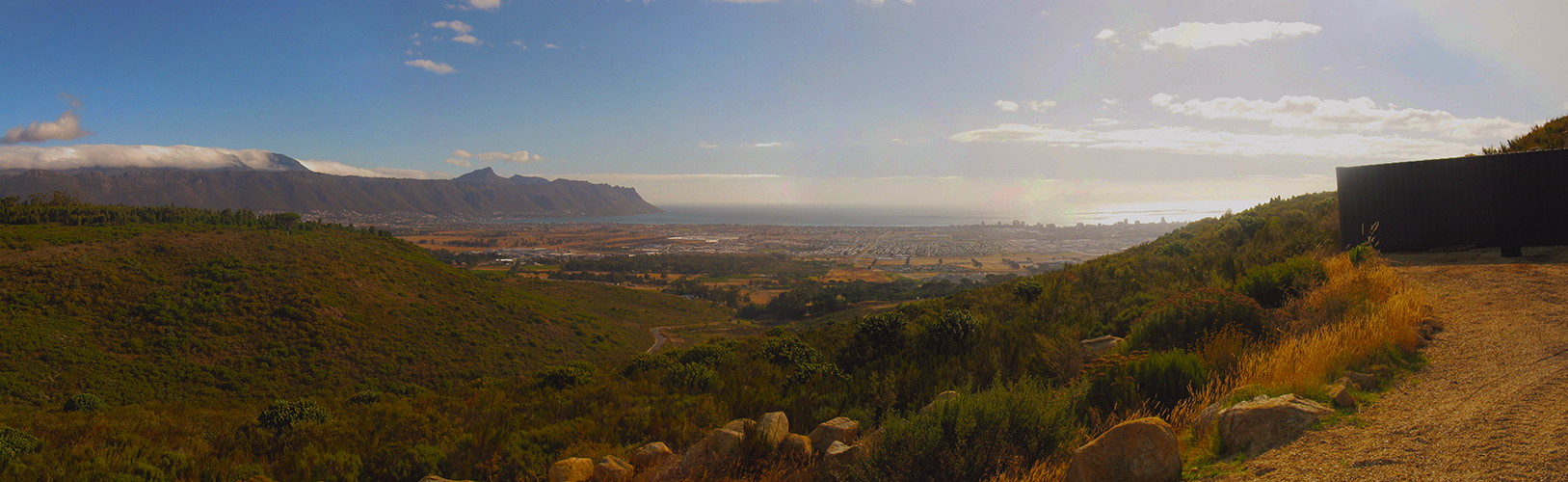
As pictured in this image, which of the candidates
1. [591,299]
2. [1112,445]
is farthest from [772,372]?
[591,299]

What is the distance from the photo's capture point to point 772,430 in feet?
17.1

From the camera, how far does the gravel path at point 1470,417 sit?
275 centimetres

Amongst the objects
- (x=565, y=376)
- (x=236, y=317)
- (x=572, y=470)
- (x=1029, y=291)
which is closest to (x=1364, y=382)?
(x=572, y=470)

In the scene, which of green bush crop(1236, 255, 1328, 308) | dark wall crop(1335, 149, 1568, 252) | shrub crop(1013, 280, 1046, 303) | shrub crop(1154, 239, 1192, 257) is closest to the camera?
green bush crop(1236, 255, 1328, 308)

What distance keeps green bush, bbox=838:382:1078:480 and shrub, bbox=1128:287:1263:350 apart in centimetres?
298

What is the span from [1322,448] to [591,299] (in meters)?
62.1

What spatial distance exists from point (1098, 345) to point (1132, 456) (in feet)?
14.8

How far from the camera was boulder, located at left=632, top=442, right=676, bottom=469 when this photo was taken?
200 inches

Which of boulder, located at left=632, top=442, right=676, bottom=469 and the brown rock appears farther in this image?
boulder, located at left=632, top=442, right=676, bottom=469

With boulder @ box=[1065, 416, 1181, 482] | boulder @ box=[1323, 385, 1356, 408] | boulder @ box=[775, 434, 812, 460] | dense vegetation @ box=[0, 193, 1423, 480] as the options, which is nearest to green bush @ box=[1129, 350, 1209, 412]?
dense vegetation @ box=[0, 193, 1423, 480]

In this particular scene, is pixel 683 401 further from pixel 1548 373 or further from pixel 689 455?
pixel 1548 373

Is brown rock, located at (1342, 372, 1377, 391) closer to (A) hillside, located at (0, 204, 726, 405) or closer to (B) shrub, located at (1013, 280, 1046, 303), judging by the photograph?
(B) shrub, located at (1013, 280, 1046, 303)

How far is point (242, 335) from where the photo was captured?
3003 centimetres

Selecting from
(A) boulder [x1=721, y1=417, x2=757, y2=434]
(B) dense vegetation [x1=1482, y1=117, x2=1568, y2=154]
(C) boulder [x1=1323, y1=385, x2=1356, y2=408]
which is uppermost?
(B) dense vegetation [x1=1482, y1=117, x2=1568, y2=154]
